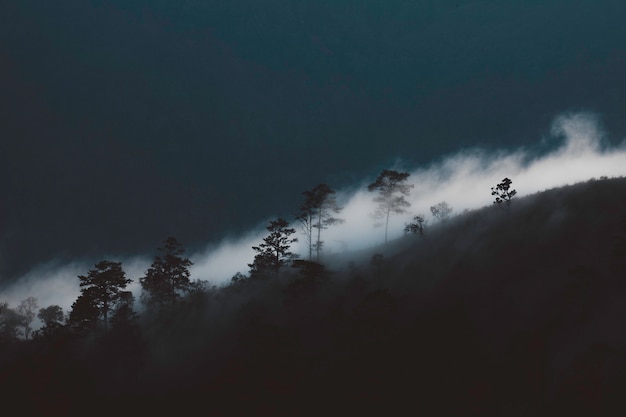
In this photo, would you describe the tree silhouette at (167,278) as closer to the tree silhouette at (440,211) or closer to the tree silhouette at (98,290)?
the tree silhouette at (98,290)

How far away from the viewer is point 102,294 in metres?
68.9

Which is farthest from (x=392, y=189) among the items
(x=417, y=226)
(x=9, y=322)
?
(x=9, y=322)

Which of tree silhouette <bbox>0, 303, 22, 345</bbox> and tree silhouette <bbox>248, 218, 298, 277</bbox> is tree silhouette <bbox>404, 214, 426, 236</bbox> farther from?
tree silhouette <bbox>0, 303, 22, 345</bbox>

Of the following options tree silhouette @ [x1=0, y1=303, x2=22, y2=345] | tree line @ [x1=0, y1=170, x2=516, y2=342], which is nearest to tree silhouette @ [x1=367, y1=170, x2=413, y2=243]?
tree line @ [x1=0, y1=170, x2=516, y2=342]

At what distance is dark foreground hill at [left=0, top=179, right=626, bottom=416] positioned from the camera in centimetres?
3678

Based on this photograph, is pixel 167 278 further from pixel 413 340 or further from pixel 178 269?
pixel 413 340

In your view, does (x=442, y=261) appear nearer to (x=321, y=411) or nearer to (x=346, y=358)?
(x=346, y=358)

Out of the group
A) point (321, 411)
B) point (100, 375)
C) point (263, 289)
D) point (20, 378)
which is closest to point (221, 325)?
point (263, 289)

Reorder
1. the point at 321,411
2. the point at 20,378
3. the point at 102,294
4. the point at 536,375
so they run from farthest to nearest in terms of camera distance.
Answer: the point at 102,294, the point at 20,378, the point at 321,411, the point at 536,375

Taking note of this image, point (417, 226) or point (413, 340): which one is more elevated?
point (417, 226)

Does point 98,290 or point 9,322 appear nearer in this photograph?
point 98,290

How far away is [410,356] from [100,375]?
4136cm

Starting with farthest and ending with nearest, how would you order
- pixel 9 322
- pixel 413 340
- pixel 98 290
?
pixel 9 322, pixel 98 290, pixel 413 340

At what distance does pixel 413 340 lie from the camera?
151ft
